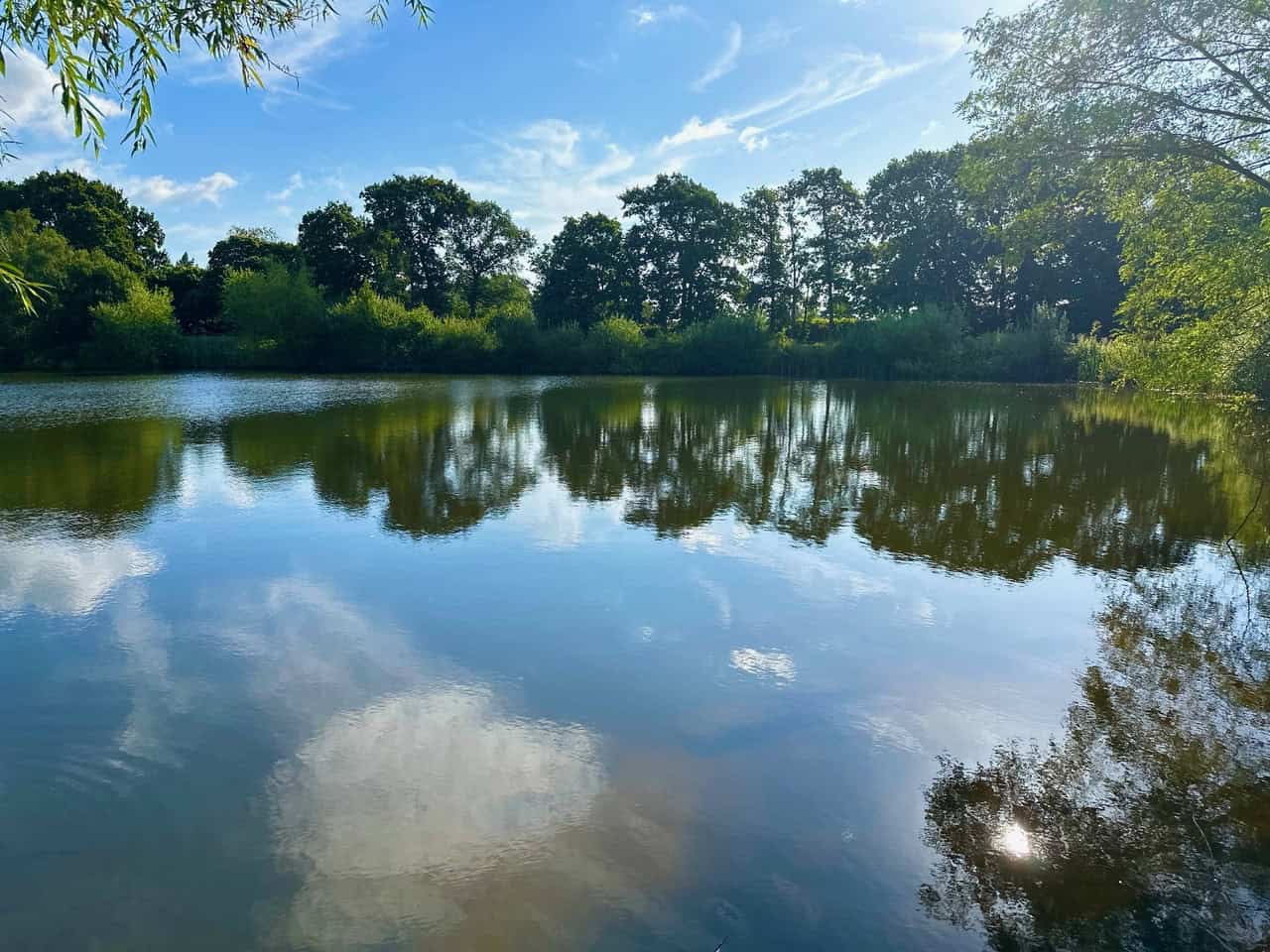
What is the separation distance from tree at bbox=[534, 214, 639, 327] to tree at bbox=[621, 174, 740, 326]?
190 centimetres

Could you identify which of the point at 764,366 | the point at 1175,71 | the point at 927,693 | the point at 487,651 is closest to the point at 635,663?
the point at 487,651

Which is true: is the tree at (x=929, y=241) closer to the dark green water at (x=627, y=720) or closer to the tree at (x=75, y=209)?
the dark green water at (x=627, y=720)

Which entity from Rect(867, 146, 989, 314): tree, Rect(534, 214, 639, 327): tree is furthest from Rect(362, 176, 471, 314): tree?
Rect(867, 146, 989, 314): tree

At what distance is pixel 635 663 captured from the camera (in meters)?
5.61

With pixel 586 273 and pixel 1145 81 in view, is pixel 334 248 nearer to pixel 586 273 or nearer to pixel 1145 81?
pixel 586 273

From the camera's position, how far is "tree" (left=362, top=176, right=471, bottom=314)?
60.1 m

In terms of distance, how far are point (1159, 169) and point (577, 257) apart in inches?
1957

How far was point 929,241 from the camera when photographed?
52.6m

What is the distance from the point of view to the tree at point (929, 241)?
2055 inches

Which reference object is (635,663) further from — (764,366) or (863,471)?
(764,366)

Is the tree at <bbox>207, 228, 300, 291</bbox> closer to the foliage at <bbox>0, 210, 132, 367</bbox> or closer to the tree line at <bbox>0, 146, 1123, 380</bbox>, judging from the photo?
the tree line at <bbox>0, 146, 1123, 380</bbox>

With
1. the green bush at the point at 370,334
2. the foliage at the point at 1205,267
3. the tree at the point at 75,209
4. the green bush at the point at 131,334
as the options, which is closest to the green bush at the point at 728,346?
the green bush at the point at 370,334

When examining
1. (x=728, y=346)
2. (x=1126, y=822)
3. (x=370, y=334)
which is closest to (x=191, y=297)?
(x=370, y=334)

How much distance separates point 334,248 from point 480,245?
1145cm
